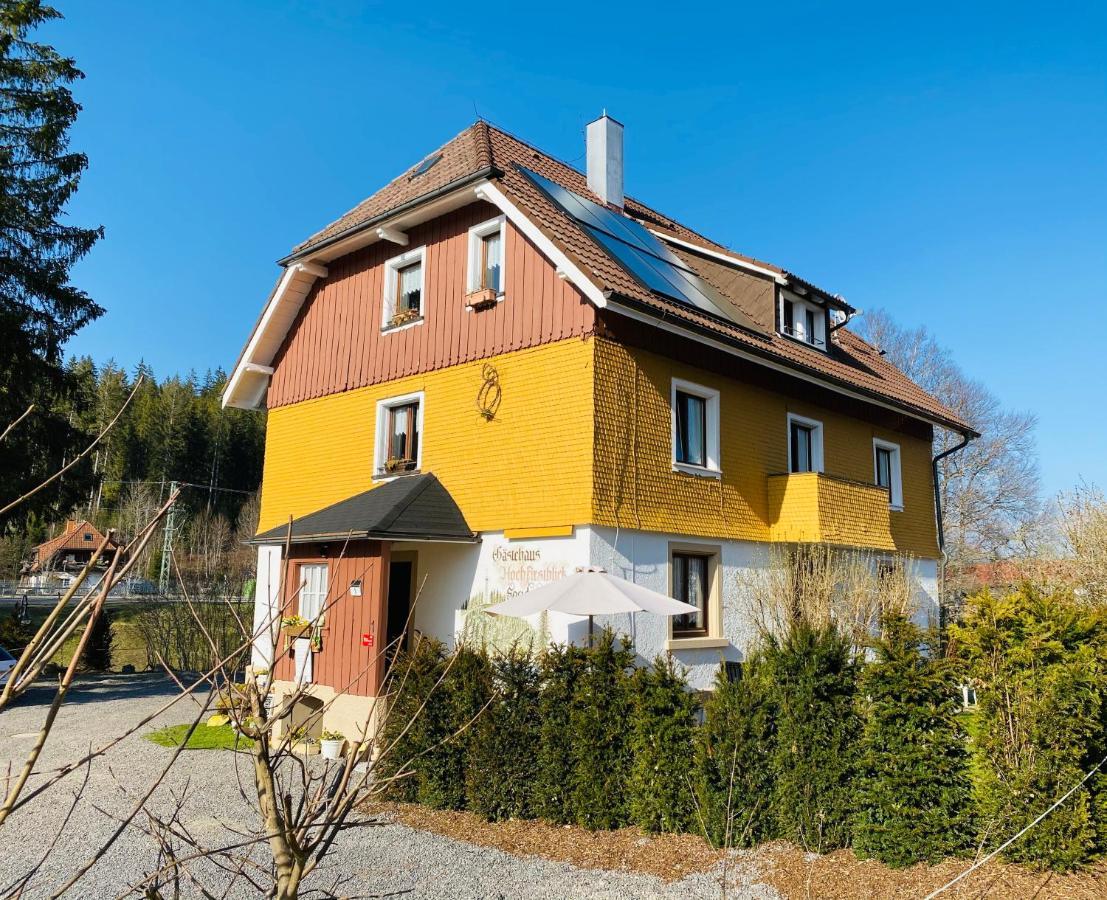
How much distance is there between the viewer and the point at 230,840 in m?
8.77

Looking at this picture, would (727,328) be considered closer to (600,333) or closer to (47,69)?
(600,333)

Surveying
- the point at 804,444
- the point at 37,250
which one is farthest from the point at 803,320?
the point at 37,250

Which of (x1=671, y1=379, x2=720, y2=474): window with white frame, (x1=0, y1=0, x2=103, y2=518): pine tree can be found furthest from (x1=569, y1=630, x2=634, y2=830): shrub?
(x1=0, y1=0, x2=103, y2=518): pine tree

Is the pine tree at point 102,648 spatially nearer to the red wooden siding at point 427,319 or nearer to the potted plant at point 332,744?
the red wooden siding at point 427,319

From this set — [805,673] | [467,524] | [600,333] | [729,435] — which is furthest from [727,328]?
[805,673]

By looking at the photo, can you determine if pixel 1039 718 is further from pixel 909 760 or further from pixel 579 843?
pixel 579 843

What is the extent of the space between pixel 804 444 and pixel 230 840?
40.2 ft

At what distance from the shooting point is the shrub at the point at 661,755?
860 cm

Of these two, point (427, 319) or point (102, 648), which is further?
point (102, 648)

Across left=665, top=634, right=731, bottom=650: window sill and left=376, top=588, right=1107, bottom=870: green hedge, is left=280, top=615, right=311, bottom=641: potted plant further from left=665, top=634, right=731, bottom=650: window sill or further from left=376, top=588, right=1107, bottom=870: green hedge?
left=665, top=634, right=731, bottom=650: window sill

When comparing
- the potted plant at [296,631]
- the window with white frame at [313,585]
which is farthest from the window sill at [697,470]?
the potted plant at [296,631]

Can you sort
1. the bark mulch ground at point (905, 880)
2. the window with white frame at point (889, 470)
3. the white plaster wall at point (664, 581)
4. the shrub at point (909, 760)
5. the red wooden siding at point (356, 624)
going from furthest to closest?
the window with white frame at point (889, 470) < the red wooden siding at point (356, 624) < the white plaster wall at point (664, 581) < the shrub at point (909, 760) < the bark mulch ground at point (905, 880)

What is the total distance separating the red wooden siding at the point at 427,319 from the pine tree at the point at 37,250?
5324 millimetres

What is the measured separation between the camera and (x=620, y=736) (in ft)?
30.0
